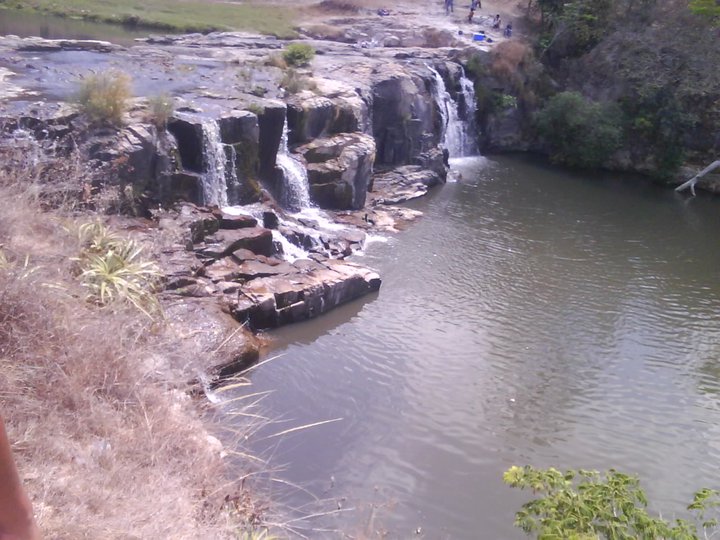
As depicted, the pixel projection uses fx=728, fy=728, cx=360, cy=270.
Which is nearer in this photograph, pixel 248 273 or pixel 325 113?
pixel 248 273

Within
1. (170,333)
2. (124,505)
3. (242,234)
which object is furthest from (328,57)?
(124,505)

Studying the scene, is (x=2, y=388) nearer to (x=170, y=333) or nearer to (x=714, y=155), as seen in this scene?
(x=170, y=333)

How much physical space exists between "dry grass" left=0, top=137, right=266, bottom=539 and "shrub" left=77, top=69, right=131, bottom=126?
7.59m

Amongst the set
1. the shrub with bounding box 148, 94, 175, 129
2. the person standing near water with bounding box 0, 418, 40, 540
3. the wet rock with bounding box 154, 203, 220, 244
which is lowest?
the wet rock with bounding box 154, 203, 220, 244

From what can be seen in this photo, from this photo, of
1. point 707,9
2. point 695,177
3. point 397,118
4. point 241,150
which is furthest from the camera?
point 707,9

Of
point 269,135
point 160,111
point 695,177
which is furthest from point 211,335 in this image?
point 695,177

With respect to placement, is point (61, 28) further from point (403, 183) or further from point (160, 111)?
point (160, 111)

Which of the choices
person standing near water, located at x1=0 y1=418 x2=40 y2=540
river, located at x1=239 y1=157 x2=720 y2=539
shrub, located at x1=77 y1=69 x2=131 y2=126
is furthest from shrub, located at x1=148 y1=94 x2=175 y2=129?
person standing near water, located at x1=0 y1=418 x2=40 y2=540

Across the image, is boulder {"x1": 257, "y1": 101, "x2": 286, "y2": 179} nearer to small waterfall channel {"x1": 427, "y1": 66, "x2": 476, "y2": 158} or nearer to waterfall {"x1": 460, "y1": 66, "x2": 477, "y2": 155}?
small waterfall channel {"x1": 427, "y1": 66, "x2": 476, "y2": 158}

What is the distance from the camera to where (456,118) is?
95.2 ft

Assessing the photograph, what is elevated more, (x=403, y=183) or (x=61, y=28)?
(x=61, y=28)

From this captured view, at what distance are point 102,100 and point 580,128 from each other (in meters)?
19.4

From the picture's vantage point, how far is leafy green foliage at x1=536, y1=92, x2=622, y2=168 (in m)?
28.2

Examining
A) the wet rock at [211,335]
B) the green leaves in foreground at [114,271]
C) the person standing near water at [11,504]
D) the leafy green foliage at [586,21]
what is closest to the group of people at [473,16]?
the leafy green foliage at [586,21]
